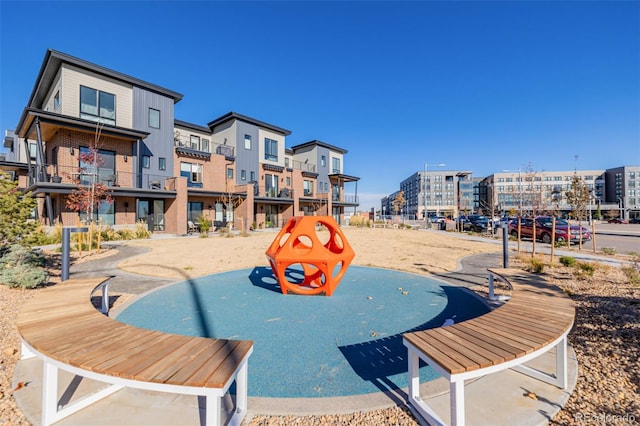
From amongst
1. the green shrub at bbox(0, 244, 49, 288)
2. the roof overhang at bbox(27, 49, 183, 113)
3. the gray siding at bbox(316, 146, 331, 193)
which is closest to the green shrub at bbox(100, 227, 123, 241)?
the green shrub at bbox(0, 244, 49, 288)

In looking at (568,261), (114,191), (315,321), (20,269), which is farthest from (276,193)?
(315,321)

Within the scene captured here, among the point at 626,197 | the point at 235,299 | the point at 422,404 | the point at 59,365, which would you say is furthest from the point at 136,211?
the point at 626,197

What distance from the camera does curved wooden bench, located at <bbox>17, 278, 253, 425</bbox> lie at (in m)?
2.22

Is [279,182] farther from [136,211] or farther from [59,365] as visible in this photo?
[59,365]

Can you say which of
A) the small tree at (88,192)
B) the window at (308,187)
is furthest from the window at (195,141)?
the window at (308,187)

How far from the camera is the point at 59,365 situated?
252cm

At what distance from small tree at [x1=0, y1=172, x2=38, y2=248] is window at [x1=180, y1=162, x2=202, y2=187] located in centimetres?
1762

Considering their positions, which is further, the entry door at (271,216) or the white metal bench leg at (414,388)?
the entry door at (271,216)

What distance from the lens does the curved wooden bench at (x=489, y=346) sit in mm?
2387

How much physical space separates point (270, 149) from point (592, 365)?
32.8m

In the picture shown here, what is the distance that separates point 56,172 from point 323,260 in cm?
2038

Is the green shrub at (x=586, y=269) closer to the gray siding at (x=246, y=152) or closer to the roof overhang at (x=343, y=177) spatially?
the gray siding at (x=246, y=152)

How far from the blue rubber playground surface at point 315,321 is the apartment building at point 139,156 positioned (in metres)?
13.9

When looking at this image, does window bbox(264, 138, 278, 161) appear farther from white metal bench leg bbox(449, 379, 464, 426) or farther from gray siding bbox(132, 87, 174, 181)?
white metal bench leg bbox(449, 379, 464, 426)
